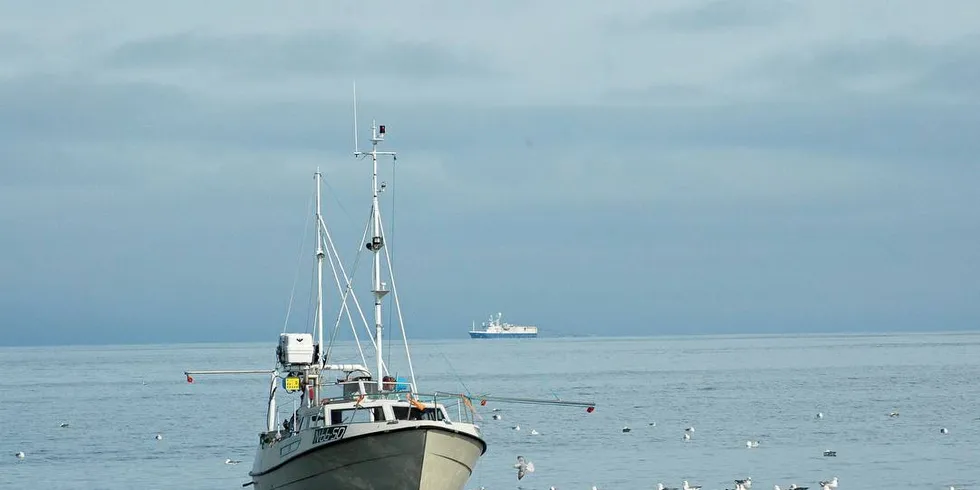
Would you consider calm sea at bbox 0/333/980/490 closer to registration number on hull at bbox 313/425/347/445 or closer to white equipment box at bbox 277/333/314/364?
white equipment box at bbox 277/333/314/364

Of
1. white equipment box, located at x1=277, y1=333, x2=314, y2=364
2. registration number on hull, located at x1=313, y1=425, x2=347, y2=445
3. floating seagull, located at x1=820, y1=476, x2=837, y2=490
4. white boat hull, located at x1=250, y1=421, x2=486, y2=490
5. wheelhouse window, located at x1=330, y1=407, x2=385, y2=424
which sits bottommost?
floating seagull, located at x1=820, y1=476, x2=837, y2=490

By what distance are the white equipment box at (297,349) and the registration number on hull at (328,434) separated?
5.20 m

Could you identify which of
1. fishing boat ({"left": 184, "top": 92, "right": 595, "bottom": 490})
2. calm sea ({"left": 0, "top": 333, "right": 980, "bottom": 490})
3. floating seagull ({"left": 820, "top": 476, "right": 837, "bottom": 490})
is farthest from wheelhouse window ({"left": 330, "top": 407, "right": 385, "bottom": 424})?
floating seagull ({"left": 820, "top": 476, "right": 837, "bottom": 490})

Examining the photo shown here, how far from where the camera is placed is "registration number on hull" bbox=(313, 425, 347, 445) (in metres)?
36.2

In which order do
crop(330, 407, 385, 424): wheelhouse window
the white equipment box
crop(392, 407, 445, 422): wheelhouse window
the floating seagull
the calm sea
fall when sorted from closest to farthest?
crop(330, 407, 385, 424): wheelhouse window < crop(392, 407, 445, 422): wheelhouse window < the white equipment box < the floating seagull < the calm sea

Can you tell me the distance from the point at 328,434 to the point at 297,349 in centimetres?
595

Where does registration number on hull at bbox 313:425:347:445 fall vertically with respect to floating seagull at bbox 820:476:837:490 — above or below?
above

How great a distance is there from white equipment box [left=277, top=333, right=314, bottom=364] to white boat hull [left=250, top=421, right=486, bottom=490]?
16.2ft

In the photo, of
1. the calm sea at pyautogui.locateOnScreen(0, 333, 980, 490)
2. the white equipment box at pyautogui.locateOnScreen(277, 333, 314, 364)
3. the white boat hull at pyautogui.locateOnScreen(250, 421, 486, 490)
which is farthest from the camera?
the calm sea at pyautogui.locateOnScreen(0, 333, 980, 490)

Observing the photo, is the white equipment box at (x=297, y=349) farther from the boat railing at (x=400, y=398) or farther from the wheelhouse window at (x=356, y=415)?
the wheelhouse window at (x=356, y=415)

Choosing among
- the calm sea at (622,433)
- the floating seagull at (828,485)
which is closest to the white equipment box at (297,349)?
the calm sea at (622,433)

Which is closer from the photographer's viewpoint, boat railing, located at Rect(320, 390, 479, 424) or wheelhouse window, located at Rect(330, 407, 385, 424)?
wheelhouse window, located at Rect(330, 407, 385, 424)

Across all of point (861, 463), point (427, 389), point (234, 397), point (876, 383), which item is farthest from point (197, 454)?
point (876, 383)

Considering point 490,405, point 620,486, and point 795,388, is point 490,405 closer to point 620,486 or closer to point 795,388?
point 795,388
